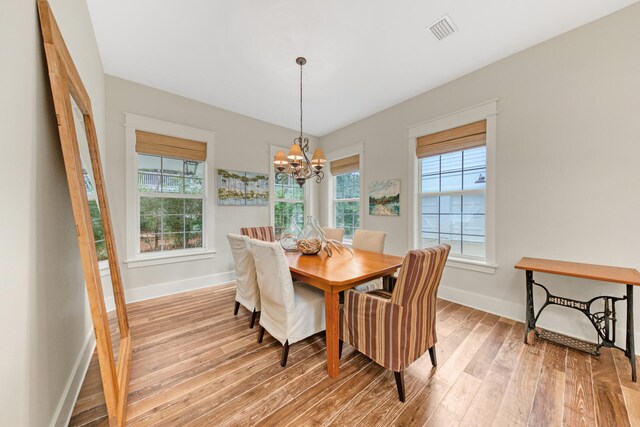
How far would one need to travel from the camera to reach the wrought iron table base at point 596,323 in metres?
1.69

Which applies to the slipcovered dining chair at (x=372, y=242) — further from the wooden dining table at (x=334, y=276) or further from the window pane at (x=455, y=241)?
the window pane at (x=455, y=241)

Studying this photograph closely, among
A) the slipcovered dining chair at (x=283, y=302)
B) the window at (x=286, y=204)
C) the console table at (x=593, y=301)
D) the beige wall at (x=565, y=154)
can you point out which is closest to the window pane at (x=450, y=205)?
the beige wall at (x=565, y=154)

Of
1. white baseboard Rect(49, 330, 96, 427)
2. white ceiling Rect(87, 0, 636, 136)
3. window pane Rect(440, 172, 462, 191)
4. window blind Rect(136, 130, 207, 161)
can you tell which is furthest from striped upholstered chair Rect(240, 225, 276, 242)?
window pane Rect(440, 172, 462, 191)

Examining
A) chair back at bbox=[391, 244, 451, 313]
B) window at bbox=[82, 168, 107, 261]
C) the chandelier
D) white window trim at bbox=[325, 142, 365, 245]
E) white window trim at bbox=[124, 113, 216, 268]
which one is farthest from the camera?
white window trim at bbox=[325, 142, 365, 245]

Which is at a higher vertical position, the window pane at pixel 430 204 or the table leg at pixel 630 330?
the window pane at pixel 430 204

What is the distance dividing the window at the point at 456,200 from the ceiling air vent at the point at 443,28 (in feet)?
4.40

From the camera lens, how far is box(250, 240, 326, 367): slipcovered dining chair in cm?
167

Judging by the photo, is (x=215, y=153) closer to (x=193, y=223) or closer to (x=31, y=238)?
(x=193, y=223)

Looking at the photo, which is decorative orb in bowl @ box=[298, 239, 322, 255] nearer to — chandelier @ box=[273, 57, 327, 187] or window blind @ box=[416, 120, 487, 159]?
chandelier @ box=[273, 57, 327, 187]

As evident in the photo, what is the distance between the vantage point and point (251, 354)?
1930 mm

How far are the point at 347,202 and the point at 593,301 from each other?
3.33m

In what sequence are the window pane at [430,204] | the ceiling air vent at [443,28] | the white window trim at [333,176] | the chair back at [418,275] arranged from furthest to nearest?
the white window trim at [333,176] < the window pane at [430,204] < the ceiling air vent at [443,28] < the chair back at [418,275]

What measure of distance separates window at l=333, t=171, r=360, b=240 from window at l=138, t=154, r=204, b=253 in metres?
2.54

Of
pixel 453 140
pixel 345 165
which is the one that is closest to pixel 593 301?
pixel 453 140
